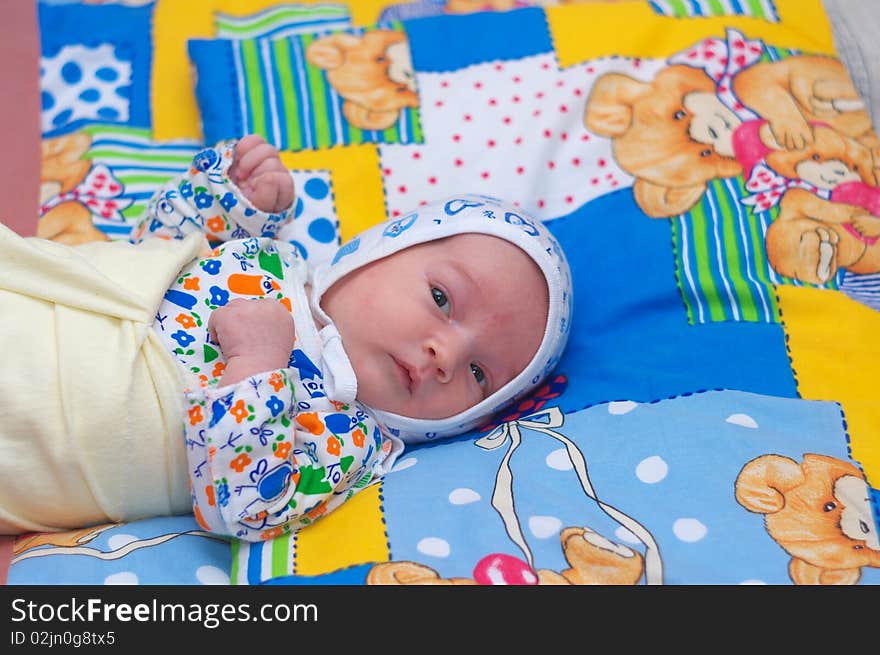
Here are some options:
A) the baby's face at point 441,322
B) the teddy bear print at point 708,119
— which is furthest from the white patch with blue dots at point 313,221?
the teddy bear print at point 708,119

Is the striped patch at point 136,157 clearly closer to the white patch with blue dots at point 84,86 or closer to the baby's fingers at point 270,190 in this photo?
the white patch with blue dots at point 84,86

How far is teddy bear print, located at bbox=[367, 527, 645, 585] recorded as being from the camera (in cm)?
106

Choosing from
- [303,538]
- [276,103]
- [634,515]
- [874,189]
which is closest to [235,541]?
[303,538]

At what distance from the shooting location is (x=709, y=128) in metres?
1.69

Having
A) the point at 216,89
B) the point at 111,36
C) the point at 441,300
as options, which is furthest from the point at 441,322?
the point at 111,36

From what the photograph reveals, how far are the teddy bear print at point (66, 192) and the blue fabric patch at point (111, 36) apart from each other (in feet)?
0.28

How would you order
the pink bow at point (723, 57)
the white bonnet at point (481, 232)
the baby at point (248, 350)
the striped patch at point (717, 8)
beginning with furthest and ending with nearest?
the striped patch at point (717, 8) < the pink bow at point (723, 57) < the white bonnet at point (481, 232) < the baby at point (248, 350)

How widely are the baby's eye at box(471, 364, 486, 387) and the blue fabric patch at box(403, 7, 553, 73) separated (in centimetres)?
71

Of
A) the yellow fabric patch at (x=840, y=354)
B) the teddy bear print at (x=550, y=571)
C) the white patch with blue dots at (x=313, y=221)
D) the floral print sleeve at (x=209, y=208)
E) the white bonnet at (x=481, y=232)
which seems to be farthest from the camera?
the white patch with blue dots at (x=313, y=221)

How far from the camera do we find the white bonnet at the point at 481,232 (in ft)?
4.65

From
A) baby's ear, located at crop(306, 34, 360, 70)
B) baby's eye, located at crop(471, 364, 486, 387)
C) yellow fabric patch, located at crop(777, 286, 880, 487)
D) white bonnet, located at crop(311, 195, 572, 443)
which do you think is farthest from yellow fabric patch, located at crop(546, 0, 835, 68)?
baby's eye, located at crop(471, 364, 486, 387)

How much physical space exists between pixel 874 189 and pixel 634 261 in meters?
0.49

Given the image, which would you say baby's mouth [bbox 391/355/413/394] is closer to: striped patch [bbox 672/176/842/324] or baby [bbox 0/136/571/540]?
baby [bbox 0/136/571/540]
